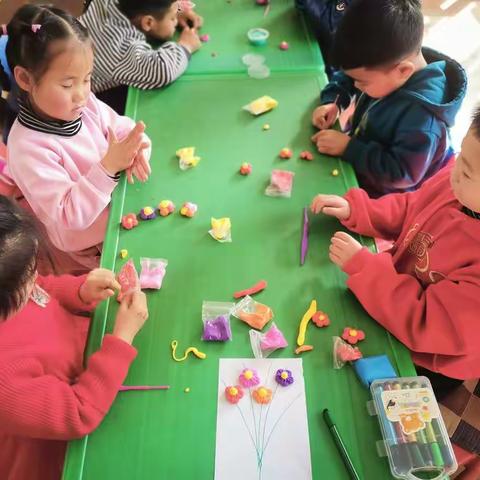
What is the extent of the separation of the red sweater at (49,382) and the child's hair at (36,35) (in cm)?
47

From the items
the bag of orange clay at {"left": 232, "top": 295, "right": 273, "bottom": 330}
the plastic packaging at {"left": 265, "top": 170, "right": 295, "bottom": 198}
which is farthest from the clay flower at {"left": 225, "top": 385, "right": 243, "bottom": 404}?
the plastic packaging at {"left": 265, "top": 170, "right": 295, "bottom": 198}

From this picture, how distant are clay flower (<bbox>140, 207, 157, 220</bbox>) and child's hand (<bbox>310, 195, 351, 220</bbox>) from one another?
36cm

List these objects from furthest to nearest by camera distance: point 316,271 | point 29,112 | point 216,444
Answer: point 29,112, point 316,271, point 216,444

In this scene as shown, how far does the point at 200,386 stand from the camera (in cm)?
77

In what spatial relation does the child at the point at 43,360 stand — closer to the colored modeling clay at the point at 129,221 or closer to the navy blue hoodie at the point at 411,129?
the colored modeling clay at the point at 129,221

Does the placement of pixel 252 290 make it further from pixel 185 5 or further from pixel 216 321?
pixel 185 5

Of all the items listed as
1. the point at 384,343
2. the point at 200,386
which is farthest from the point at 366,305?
the point at 200,386

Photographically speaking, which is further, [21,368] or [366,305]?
[366,305]

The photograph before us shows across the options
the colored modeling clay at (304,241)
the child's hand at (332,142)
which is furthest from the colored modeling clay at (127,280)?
the child's hand at (332,142)

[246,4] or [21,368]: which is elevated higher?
[246,4]

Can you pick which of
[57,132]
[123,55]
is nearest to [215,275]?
[57,132]

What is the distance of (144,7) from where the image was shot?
55.1 inches

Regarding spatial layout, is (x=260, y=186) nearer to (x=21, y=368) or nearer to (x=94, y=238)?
(x=94, y=238)

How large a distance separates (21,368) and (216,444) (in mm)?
340
